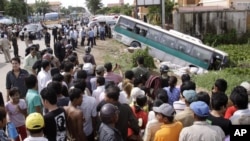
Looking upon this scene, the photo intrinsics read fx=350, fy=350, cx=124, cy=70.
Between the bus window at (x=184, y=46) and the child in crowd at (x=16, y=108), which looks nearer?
the child in crowd at (x=16, y=108)

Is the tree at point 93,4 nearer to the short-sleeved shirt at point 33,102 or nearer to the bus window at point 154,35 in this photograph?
the bus window at point 154,35

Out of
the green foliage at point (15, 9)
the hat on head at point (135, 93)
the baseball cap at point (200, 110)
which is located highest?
the green foliage at point (15, 9)

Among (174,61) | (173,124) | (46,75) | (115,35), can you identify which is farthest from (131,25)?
(173,124)

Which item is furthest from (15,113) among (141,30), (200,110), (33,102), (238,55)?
(141,30)

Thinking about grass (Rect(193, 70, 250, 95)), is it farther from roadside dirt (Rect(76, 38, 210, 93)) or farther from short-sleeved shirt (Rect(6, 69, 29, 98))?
short-sleeved shirt (Rect(6, 69, 29, 98))

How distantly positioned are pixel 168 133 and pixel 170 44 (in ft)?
52.9

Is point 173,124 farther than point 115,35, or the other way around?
point 115,35

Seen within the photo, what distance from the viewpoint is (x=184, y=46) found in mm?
19359

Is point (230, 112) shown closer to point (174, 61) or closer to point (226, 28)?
point (174, 61)

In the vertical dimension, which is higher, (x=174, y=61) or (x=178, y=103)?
(x=178, y=103)

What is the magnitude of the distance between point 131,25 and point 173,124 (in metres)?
18.5

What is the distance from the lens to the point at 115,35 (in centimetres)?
2386

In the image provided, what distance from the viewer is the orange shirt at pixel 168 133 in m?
4.27

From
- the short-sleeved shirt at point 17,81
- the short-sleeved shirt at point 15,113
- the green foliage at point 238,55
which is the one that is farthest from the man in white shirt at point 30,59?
the green foliage at point 238,55
